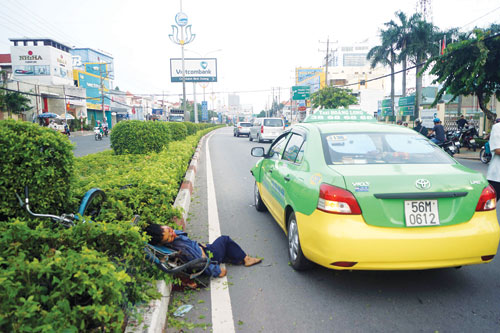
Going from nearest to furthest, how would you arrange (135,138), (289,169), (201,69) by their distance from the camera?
(289,169)
(135,138)
(201,69)

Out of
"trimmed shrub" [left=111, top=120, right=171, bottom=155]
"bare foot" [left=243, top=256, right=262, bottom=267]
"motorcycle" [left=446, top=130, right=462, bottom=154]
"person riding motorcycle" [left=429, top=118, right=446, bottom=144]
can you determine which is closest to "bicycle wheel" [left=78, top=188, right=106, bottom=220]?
"bare foot" [left=243, top=256, right=262, bottom=267]

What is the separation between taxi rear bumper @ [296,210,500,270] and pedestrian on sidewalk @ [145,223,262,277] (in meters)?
1.15

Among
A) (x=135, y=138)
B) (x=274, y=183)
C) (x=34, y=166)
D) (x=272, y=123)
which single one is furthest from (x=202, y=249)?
(x=272, y=123)

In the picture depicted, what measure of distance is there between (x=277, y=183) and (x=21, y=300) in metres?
3.17

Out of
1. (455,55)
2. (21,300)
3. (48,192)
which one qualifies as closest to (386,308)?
(21,300)

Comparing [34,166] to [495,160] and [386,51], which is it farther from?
[386,51]

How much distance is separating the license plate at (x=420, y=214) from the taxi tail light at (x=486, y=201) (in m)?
0.44

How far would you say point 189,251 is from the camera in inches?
145

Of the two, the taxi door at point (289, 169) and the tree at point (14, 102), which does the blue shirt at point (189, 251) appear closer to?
the taxi door at point (289, 169)

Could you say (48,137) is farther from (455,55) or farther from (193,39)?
(193,39)

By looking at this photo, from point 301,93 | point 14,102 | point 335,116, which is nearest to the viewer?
point 335,116

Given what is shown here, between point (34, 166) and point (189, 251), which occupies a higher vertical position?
point (34, 166)

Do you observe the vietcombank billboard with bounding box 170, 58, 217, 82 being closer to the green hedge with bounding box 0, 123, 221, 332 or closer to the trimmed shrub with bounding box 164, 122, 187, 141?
the trimmed shrub with bounding box 164, 122, 187, 141

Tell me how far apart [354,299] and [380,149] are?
1.52 m
